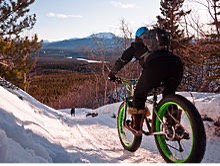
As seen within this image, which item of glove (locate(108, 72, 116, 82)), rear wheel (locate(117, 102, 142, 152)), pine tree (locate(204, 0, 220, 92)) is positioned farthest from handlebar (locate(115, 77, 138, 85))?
pine tree (locate(204, 0, 220, 92))

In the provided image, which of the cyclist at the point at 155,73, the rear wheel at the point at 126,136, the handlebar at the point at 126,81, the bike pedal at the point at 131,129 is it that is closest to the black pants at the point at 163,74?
the cyclist at the point at 155,73

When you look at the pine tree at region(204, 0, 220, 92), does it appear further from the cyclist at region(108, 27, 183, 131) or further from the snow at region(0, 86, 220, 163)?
the cyclist at region(108, 27, 183, 131)

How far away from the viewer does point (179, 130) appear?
3.11 metres

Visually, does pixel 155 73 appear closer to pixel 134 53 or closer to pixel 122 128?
pixel 134 53

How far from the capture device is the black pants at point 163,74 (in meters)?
3.31

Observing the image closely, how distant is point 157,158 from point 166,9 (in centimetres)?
3061

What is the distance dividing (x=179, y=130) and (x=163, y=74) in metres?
0.73

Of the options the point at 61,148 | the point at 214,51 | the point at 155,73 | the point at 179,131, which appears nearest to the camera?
the point at 179,131

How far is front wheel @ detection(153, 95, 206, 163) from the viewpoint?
2805mm

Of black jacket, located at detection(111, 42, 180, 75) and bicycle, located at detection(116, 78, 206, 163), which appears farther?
black jacket, located at detection(111, 42, 180, 75)

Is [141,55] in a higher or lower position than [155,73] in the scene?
higher

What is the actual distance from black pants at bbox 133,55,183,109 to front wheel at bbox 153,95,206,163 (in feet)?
0.85

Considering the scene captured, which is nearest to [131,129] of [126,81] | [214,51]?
[126,81]

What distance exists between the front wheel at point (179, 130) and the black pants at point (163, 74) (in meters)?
0.26
